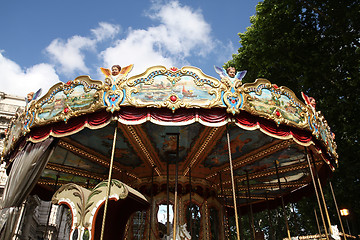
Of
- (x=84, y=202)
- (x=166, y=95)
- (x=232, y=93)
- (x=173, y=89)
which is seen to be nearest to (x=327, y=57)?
(x=232, y=93)

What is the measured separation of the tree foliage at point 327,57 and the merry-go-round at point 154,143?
3.01 metres

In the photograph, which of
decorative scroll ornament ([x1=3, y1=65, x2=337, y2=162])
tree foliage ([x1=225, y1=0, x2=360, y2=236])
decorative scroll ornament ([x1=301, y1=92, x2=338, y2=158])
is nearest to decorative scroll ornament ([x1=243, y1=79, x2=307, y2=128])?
decorative scroll ornament ([x1=3, y1=65, x2=337, y2=162])

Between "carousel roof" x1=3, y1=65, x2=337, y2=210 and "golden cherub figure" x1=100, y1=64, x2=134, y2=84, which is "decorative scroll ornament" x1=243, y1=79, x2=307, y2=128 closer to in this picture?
"carousel roof" x1=3, y1=65, x2=337, y2=210

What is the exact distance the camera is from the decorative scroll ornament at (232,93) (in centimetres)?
666

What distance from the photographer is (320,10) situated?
12.6 m

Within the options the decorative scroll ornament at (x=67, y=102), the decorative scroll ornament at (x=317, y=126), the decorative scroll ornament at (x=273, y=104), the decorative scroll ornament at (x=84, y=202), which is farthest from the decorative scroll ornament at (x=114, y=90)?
the decorative scroll ornament at (x=317, y=126)

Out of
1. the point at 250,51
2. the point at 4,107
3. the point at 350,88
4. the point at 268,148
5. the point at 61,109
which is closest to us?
the point at 61,109

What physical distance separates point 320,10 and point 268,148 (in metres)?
7.55

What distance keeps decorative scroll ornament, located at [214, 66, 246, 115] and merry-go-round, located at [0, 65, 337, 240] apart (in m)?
0.02

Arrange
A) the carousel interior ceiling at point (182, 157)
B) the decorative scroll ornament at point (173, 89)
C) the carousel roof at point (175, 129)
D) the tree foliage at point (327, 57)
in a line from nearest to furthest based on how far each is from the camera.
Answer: the decorative scroll ornament at point (173, 89)
the carousel roof at point (175, 129)
the carousel interior ceiling at point (182, 157)
the tree foliage at point (327, 57)

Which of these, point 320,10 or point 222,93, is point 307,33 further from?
point 222,93

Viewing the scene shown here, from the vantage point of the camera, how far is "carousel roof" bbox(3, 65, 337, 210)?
674 centimetres

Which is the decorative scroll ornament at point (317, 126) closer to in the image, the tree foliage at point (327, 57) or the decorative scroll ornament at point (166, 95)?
the decorative scroll ornament at point (166, 95)

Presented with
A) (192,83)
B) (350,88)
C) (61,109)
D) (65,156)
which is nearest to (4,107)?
(65,156)
